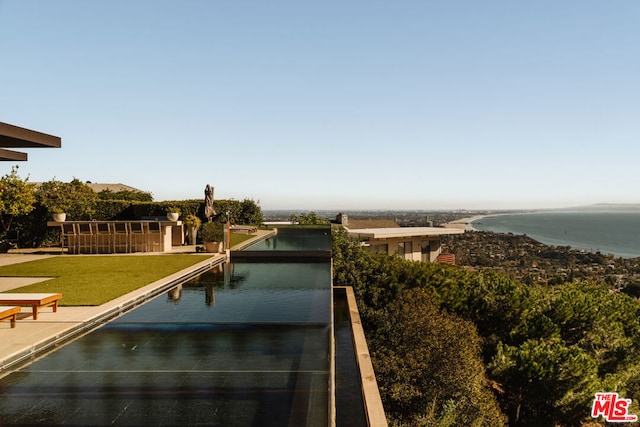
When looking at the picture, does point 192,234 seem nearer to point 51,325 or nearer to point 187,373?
point 51,325

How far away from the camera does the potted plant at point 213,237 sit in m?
17.0

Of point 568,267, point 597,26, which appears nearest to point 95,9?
point 597,26

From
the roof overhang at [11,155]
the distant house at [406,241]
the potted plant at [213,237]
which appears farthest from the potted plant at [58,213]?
the distant house at [406,241]

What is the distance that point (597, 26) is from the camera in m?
19.0

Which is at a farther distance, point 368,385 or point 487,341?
point 487,341

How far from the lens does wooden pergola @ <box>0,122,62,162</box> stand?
7.93 meters

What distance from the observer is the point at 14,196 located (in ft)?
61.5

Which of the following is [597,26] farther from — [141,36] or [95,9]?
[95,9]

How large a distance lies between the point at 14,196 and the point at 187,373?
759 inches

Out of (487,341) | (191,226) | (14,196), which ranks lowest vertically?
(487,341)

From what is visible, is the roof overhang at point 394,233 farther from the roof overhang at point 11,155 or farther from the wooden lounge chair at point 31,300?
the wooden lounge chair at point 31,300

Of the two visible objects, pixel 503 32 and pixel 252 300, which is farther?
pixel 503 32

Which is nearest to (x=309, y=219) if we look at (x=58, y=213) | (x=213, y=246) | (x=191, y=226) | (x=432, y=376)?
(x=191, y=226)

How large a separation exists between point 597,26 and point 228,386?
22.8 meters
